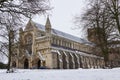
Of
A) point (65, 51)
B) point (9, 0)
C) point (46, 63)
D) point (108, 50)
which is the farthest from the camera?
point (65, 51)

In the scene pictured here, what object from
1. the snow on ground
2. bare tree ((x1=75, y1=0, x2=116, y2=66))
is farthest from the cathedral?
the snow on ground

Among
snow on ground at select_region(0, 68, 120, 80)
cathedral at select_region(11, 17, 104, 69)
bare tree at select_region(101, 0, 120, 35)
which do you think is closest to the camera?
snow on ground at select_region(0, 68, 120, 80)

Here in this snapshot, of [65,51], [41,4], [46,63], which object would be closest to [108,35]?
[41,4]

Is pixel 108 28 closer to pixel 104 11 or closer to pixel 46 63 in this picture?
pixel 104 11

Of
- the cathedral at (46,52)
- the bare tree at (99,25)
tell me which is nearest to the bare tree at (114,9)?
the bare tree at (99,25)

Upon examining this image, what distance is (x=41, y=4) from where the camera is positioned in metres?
17.0

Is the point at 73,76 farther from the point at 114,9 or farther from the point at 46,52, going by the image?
the point at 46,52

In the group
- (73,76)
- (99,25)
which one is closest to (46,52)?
(99,25)

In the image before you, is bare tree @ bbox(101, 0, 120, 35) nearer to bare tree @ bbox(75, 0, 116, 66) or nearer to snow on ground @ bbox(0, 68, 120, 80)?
bare tree @ bbox(75, 0, 116, 66)

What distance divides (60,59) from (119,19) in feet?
188

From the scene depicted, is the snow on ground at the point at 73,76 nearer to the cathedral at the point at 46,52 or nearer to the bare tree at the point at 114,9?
the bare tree at the point at 114,9

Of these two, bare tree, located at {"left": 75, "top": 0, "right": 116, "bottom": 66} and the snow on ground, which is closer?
the snow on ground

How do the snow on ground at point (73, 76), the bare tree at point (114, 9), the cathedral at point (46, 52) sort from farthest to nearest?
the cathedral at point (46, 52) → the bare tree at point (114, 9) → the snow on ground at point (73, 76)

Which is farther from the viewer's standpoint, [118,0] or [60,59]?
[60,59]
